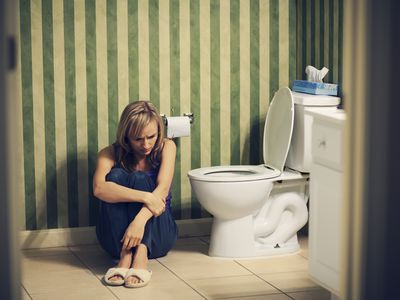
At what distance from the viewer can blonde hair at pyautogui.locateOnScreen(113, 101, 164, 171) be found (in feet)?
12.5

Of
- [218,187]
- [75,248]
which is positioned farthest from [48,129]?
[218,187]

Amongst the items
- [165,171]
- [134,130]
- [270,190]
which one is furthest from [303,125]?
[134,130]

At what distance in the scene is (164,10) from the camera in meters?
4.34

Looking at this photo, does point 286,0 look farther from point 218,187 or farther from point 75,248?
point 75,248

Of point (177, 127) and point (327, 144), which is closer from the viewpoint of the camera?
point (327, 144)

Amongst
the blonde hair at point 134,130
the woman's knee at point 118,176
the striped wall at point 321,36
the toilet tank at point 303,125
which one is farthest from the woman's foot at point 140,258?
the striped wall at point 321,36

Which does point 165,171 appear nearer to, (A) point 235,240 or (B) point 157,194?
(B) point 157,194

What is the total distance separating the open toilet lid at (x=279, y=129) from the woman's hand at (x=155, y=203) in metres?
0.70

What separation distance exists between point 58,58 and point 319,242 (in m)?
1.71

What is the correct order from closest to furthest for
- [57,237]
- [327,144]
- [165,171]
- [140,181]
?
[327,144], [140,181], [165,171], [57,237]

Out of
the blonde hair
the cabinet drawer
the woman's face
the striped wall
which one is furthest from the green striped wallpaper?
the cabinet drawer

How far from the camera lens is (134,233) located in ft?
12.1

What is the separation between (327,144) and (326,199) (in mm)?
207

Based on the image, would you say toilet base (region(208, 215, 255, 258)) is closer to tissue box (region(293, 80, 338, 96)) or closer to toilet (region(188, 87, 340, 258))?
toilet (region(188, 87, 340, 258))
